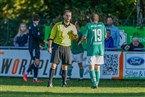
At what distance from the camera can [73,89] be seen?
828 inches

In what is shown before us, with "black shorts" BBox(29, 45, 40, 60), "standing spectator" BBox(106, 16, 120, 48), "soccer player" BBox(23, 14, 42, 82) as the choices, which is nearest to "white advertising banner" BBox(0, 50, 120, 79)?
"standing spectator" BBox(106, 16, 120, 48)

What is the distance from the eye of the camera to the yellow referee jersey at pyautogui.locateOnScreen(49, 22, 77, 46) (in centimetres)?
2181

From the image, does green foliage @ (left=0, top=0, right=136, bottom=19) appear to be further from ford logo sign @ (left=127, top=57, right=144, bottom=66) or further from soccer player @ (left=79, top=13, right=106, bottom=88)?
soccer player @ (left=79, top=13, right=106, bottom=88)

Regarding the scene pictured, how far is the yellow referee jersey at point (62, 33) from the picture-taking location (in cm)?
2181

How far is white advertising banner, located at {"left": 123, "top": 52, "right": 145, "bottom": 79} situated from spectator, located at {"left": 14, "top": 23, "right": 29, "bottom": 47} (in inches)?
145

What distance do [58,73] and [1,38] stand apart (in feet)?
13.9

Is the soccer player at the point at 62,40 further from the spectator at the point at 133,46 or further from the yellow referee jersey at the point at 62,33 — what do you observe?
the spectator at the point at 133,46

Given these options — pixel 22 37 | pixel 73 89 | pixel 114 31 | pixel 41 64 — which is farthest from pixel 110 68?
pixel 73 89

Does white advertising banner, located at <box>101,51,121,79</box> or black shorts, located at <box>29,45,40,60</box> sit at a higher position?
black shorts, located at <box>29,45,40,60</box>

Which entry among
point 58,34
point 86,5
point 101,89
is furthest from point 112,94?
point 86,5

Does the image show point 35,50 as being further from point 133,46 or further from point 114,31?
point 133,46

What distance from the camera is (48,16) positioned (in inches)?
1613

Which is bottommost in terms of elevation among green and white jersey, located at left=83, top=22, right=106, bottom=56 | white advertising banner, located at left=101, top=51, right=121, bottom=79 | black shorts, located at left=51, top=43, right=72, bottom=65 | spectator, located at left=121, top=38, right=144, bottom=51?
white advertising banner, located at left=101, top=51, right=121, bottom=79

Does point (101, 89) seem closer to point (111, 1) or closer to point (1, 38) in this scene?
point (1, 38)
